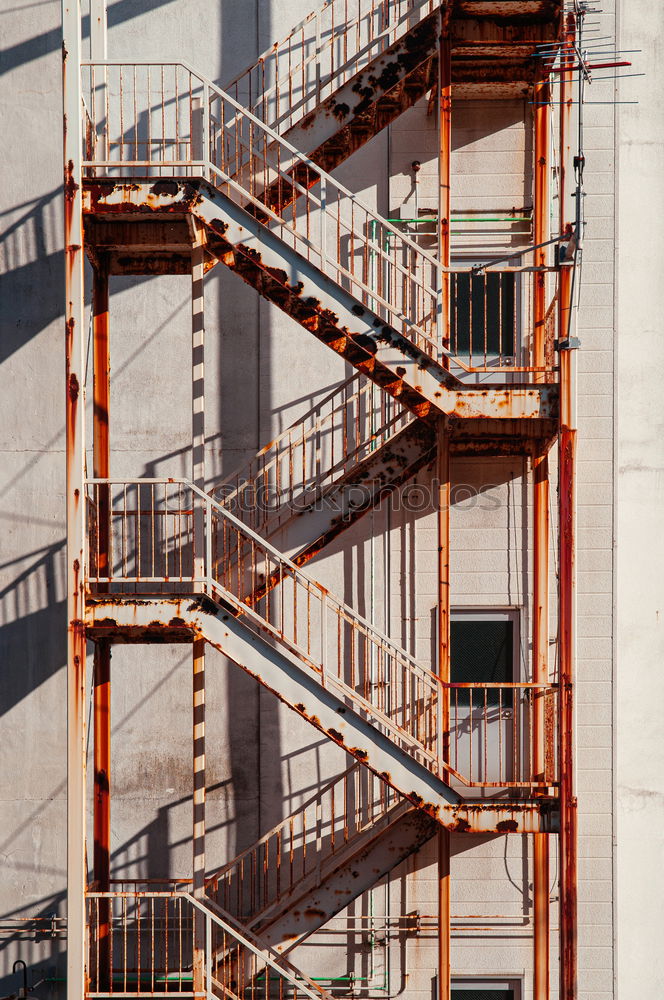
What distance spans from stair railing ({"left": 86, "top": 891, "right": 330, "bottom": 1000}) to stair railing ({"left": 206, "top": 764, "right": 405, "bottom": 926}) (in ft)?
1.30

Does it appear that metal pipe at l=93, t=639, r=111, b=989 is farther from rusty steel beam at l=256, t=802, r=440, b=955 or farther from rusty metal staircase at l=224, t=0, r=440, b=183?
rusty metal staircase at l=224, t=0, r=440, b=183

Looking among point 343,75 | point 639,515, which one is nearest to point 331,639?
point 639,515

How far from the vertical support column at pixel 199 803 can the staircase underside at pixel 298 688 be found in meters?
0.96

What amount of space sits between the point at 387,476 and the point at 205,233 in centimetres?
296

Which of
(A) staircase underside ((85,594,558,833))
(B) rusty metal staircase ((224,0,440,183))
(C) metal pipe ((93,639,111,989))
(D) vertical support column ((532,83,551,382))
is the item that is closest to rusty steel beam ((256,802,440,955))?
(A) staircase underside ((85,594,558,833))

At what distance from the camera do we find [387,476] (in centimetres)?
982

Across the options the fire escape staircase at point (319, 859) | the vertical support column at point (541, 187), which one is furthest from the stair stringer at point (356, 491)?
the fire escape staircase at point (319, 859)

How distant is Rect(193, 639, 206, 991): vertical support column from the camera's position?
9406 mm

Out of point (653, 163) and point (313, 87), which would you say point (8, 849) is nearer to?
point (313, 87)

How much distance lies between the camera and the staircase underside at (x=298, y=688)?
8.64 m

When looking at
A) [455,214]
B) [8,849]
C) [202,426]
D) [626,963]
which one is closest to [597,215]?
[455,214]

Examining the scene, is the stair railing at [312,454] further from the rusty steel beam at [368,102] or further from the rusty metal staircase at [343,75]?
the rusty metal staircase at [343,75]

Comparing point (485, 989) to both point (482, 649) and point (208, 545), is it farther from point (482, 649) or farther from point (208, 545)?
point (208, 545)

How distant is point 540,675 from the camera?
34.5 feet
